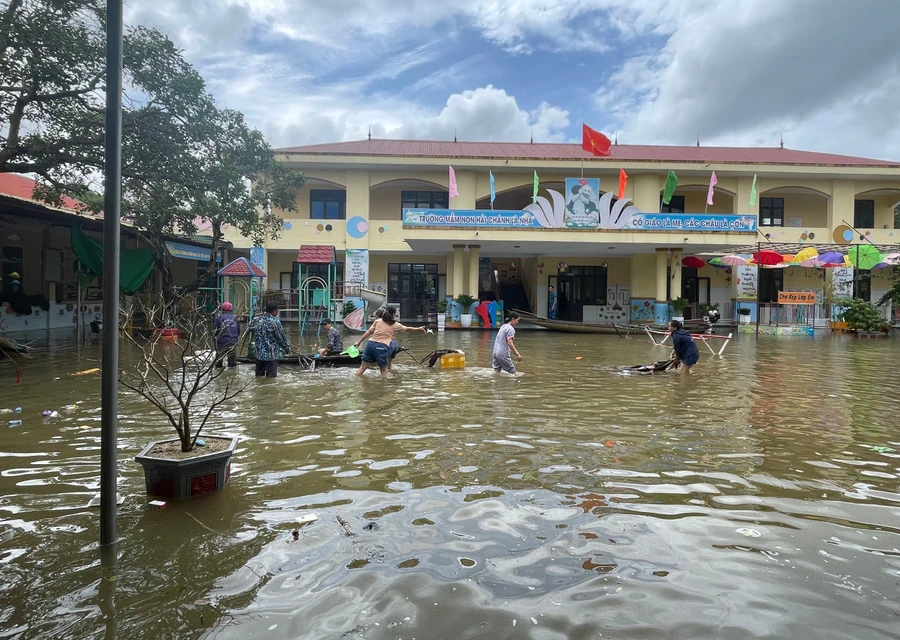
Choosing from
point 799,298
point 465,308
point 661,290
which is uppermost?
point 661,290

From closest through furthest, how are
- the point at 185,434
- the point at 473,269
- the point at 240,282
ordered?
the point at 185,434, the point at 240,282, the point at 473,269

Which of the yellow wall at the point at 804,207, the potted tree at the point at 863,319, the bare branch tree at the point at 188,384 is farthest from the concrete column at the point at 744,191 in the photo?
the bare branch tree at the point at 188,384

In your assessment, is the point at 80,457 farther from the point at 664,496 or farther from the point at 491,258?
the point at 491,258

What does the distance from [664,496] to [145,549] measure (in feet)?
11.9

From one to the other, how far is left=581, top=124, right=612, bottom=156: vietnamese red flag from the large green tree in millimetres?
11884

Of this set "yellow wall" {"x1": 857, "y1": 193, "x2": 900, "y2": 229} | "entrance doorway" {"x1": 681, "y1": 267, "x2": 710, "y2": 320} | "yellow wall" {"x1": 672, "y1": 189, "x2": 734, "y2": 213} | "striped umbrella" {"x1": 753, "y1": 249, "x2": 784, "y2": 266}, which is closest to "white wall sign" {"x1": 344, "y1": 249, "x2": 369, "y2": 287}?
"yellow wall" {"x1": 672, "y1": 189, "x2": 734, "y2": 213}

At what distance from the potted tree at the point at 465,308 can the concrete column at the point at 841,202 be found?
55.4 feet

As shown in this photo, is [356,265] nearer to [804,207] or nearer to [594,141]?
[594,141]

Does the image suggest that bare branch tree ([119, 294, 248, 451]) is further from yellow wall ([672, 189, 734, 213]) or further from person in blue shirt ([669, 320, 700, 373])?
yellow wall ([672, 189, 734, 213])

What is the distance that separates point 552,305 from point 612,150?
907 cm

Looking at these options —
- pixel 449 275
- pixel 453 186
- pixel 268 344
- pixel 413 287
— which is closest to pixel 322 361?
pixel 268 344

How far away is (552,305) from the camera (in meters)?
27.5

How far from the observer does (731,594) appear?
3.06m

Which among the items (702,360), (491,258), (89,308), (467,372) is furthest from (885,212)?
(89,308)
